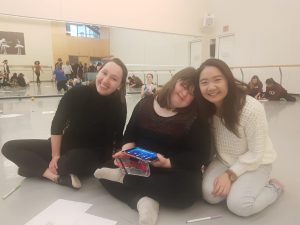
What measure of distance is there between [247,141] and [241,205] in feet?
1.35

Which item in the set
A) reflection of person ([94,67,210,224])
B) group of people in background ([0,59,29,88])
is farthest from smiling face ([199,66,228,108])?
group of people in background ([0,59,29,88])

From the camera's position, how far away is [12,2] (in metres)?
7.71

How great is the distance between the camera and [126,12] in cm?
963

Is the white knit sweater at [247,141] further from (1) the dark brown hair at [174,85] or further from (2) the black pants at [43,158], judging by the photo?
(2) the black pants at [43,158]

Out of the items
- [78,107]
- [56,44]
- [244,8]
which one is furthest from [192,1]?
[78,107]

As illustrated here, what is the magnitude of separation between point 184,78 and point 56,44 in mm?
8056

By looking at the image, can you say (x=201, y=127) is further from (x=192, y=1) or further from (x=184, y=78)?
(x=192, y=1)

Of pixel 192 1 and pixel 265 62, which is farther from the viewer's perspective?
pixel 192 1

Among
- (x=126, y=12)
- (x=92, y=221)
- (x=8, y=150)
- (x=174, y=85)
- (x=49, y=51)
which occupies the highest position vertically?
(x=126, y=12)

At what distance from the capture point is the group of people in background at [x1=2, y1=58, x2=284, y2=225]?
1.74 m

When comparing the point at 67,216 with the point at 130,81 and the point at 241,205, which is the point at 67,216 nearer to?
the point at 241,205

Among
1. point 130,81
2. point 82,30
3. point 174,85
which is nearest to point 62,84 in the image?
point 82,30

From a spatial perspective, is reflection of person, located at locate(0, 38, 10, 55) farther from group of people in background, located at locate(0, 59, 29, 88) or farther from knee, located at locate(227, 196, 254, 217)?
knee, located at locate(227, 196, 254, 217)

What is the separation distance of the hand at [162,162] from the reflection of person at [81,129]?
25.8 inches
